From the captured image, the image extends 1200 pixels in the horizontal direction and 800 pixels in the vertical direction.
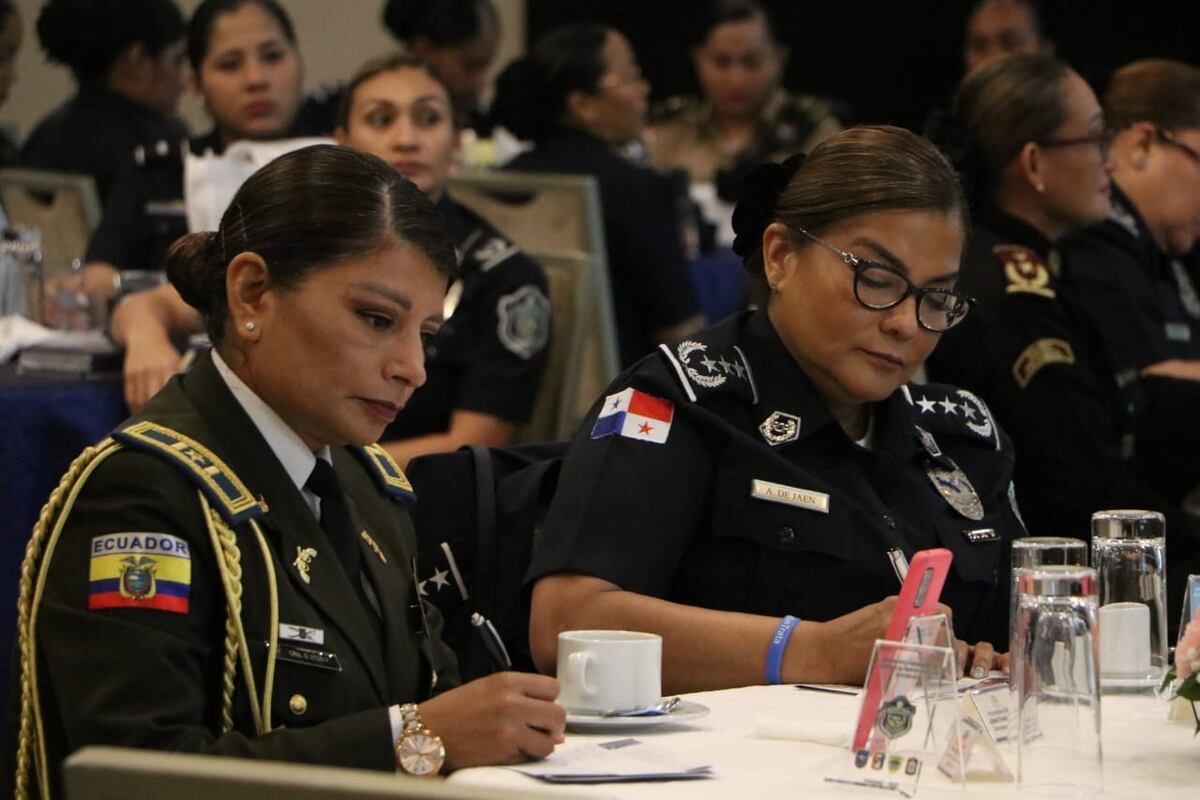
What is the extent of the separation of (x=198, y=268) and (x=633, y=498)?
542 millimetres

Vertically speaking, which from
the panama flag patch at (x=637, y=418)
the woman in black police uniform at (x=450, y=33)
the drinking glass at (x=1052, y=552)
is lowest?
the drinking glass at (x=1052, y=552)

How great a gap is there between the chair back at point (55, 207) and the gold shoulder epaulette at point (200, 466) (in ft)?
10.7

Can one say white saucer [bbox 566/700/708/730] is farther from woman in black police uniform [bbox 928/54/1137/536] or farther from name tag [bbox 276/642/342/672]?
woman in black police uniform [bbox 928/54/1137/536]

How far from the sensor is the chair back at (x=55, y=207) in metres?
5.02

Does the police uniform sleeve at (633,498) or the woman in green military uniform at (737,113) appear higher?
the woman in green military uniform at (737,113)

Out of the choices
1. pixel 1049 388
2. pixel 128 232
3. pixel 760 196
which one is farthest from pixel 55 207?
pixel 760 196

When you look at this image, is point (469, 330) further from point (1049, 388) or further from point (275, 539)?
point (275, 539)

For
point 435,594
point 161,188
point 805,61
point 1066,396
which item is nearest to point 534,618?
point 435,594

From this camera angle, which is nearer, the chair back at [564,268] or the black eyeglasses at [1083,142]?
the black eyeglasses at [1083,142]

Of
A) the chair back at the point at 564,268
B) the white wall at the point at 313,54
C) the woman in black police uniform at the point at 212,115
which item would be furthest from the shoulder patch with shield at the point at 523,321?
the white wall at the point at 313,54

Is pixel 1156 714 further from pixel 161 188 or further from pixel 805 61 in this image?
pixel 805 61

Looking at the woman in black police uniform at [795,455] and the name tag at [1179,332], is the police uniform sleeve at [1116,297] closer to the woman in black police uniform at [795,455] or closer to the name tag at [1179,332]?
the name tag at [1179,332]

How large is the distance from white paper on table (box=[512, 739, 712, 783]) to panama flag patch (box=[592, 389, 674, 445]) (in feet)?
2.07

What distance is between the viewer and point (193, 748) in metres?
1.62
